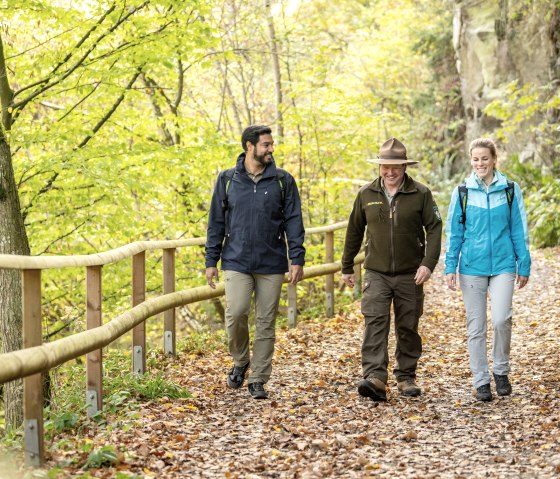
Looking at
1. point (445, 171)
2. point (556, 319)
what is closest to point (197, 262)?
point (556, 319)

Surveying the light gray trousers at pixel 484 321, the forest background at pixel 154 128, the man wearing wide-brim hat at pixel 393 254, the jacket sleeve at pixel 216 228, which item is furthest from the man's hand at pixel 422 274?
the forest background at pixel 154 128

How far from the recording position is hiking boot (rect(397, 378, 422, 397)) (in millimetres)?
6887

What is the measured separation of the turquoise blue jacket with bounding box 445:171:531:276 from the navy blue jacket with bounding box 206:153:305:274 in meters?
1.40

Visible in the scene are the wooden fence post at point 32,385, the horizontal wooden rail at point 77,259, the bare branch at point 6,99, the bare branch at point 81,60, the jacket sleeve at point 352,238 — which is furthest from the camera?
the bare branch at point 81,60

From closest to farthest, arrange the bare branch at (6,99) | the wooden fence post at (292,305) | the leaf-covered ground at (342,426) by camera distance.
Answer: the leaf-covered ground at (342,426), the bare branch at (6,99), the wooden fence post at (292,305)

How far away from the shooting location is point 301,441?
17.9 feet

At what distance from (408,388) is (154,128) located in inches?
Answer: 339

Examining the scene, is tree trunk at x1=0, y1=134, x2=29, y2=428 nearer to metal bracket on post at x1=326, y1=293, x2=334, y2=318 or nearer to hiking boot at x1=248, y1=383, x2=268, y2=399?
hiking boot at x1=248, y1=383, x2=268, y2=399

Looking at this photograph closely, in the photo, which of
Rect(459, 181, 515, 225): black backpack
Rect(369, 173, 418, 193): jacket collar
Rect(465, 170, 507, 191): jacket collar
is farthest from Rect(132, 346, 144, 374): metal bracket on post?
Rect(465, 170, 507, 191): jacket collar

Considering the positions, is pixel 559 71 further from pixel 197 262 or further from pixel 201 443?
pixel 201 443

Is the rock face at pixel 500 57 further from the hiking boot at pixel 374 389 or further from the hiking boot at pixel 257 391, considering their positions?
the hiking boot at pixel 257 391

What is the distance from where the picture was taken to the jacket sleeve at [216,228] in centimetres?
694

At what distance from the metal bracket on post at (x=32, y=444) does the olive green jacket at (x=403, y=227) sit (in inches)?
130

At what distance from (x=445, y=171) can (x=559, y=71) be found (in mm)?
8628
